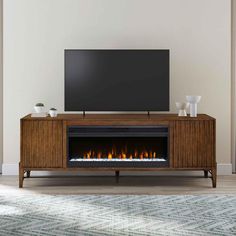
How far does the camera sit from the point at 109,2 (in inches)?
250

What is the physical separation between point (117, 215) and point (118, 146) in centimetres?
159

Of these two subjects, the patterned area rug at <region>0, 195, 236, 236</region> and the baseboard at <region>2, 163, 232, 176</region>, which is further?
the baseboard at <region>2, 163, 232, 176</region>

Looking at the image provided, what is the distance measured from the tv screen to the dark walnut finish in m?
0.31

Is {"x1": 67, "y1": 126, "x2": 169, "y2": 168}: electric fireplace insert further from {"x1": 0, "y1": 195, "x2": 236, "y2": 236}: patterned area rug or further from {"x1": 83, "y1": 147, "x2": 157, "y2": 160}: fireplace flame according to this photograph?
{"x1": 0, "y1": 195, "x2": 236, "y2": 236}: patterned area rug

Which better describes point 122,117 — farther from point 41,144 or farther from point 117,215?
point 117,215

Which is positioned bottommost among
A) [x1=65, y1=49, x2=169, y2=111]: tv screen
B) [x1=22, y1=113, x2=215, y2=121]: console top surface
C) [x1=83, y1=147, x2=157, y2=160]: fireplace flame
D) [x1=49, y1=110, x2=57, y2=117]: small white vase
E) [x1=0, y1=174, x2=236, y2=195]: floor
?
[x1=0, y1=174, x2=236, y2=195]: floor

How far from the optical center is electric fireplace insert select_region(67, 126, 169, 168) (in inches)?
228

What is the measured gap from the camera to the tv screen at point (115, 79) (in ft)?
19.7

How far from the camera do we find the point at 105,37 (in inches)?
251

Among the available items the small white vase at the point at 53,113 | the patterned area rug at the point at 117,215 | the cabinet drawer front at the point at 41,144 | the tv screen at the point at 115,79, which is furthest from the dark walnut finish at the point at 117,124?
the patterned area rug at the point at 117,215

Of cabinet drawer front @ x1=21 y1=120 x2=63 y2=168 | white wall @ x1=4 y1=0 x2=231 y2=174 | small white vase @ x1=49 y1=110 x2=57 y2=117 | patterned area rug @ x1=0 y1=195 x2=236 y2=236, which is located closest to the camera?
patterned area rug @ x1=0 y1=195 x2=236 y2=236

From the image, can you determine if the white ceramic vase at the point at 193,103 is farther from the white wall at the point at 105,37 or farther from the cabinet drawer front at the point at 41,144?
the cabinet drawer front at the point at 41,144

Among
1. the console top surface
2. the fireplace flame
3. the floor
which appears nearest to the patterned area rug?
the floor

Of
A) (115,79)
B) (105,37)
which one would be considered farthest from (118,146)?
(105,37)
